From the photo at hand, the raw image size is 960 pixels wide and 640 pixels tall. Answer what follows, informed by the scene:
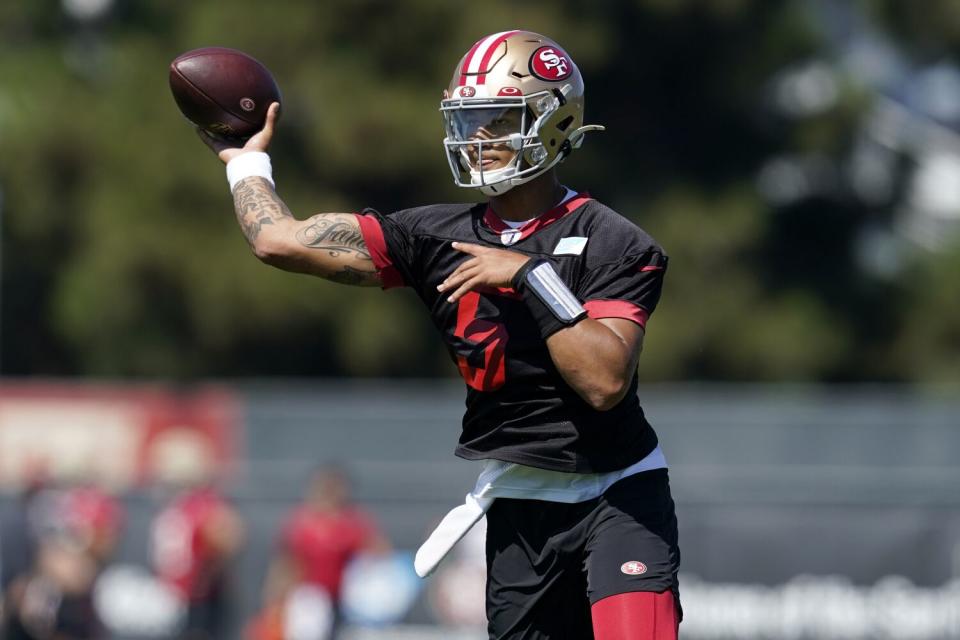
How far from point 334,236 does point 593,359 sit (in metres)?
0.84

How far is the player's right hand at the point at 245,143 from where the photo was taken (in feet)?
15.3

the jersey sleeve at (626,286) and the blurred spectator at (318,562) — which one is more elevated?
the blurred spectator at (318,562)

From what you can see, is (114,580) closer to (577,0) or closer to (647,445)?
(647,445)

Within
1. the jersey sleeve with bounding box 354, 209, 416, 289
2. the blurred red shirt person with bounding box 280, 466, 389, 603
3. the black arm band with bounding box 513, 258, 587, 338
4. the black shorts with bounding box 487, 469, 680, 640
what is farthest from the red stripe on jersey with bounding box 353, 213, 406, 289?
the blurred red shirt person with bounding box 280, 466, 389, 603

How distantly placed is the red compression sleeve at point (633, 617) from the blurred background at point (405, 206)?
11425 mm

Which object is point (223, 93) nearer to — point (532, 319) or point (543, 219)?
point (543, 219)

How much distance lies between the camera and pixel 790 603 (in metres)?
11.2

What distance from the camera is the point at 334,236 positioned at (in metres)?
4.52

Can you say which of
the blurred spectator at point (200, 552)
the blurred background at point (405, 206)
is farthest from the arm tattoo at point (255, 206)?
the blurred background at point (405, 206)

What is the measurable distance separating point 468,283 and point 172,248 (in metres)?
16.8

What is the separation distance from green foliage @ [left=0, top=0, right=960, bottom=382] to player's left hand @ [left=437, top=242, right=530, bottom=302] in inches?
593

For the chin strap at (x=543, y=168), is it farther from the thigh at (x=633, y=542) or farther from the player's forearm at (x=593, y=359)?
the thigh at (x=633, y=542)

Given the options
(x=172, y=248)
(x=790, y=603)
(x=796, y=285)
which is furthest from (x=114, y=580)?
(x=796, y=285)

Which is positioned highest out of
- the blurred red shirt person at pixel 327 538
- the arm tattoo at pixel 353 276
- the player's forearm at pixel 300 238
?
the blurred red shirt person at pixel 327 538
